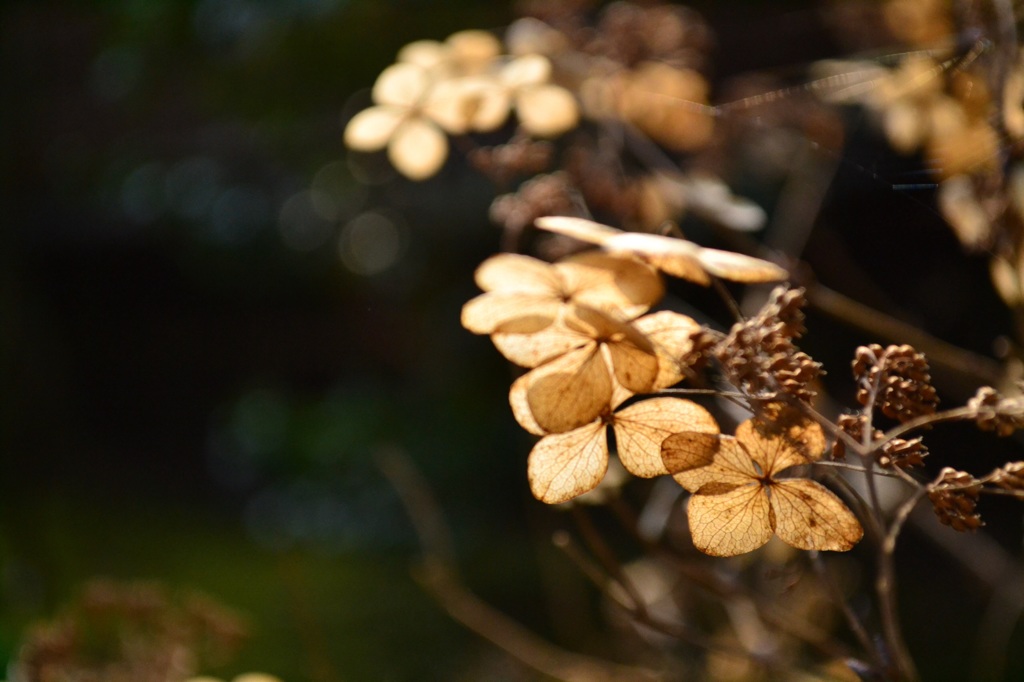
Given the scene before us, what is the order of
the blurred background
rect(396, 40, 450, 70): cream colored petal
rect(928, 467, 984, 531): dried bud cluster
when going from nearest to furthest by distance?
1. rect(928, 467, 984, 531): dried bud cluster
2. rect(396, 40, 450, 70): cream colored petal
3. the blurred background

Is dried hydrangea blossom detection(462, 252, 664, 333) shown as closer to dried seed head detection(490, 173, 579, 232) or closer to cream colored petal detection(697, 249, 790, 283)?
cream colored petal detection(697, 249, 790, 283)

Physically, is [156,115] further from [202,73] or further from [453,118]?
[453,118]

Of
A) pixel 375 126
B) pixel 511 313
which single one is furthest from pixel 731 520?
pixel 375 126

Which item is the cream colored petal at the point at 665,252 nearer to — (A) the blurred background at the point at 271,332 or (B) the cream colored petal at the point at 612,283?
(B) the cream colored petal at the point at 612,283

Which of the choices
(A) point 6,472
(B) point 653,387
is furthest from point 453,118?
(A) point 6,472

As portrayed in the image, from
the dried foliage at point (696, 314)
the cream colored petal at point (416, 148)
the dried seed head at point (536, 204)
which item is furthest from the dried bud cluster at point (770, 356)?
the cream colored petal at point (416, 148)

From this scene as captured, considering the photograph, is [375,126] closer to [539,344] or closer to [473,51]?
[473,51]

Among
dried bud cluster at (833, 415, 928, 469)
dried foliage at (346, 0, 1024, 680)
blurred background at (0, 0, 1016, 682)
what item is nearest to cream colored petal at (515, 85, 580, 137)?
dried foliage at (346, 0, 1024, 680)
